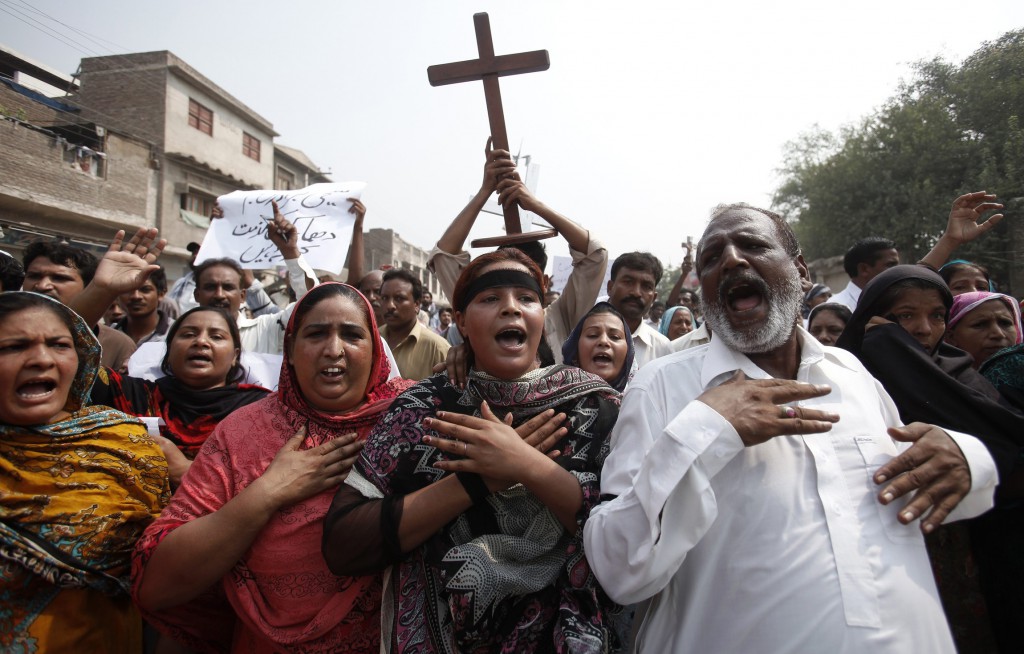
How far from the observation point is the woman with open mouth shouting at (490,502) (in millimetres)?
1692

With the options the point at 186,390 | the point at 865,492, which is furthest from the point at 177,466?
the point at 865,492

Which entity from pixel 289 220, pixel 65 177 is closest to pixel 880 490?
pixel 289 220

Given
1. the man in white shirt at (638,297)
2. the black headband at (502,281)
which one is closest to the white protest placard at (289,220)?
the man in white shirt at (638,297)

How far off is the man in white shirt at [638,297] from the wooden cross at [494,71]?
4.74 feet

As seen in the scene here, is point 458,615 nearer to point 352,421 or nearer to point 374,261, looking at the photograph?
point 352,421

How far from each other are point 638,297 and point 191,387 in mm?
3072

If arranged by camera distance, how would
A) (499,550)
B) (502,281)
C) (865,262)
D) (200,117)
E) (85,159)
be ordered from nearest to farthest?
(499,550)
(502,281)
(865,262)
(85,159)
(200,117)

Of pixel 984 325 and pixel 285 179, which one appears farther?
pixel 285 179

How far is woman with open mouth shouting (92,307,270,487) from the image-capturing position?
276 centimetres

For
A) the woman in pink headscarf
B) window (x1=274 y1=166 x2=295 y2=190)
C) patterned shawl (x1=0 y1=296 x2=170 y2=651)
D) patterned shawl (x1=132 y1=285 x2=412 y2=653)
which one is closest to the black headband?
patterned shawl (x1=132 y1=285 x2=412 y2=653)

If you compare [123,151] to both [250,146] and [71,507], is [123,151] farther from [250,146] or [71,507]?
[71,507]

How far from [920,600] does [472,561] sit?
3.97ft

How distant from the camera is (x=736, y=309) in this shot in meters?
1.92

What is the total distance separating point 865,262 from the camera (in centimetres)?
530
